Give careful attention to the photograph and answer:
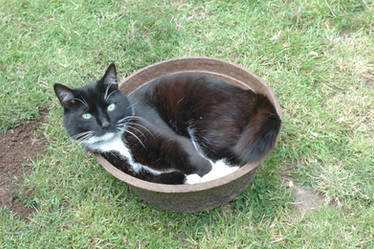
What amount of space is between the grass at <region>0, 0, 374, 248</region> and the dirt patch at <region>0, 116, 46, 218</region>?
55mm

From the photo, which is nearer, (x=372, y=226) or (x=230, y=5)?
(x=372, y=226)

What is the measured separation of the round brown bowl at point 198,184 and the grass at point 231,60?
0.58ft

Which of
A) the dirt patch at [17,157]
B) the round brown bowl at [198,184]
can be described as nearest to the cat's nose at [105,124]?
the round brown bowl at [198,184]

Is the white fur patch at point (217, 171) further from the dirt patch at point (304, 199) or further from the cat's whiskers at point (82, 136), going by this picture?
the cat's whiskers at point (82, 136)

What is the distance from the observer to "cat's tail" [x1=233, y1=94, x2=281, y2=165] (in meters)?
1.89

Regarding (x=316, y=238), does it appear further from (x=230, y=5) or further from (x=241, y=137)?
(x=230, y=5)

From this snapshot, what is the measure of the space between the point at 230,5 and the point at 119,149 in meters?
1.76

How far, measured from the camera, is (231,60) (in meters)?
2.94

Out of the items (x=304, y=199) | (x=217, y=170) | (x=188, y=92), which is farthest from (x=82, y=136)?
(x=304, y=199)

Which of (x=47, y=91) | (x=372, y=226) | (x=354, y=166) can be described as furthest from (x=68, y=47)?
(x=372, y=226)

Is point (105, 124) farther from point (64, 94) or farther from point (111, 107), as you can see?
point (64, 94)

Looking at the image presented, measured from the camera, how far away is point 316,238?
6.75 ft

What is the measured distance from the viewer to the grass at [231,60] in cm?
216

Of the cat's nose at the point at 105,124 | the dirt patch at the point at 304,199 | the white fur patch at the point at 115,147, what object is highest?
the cat's nose at the point at 105,124
